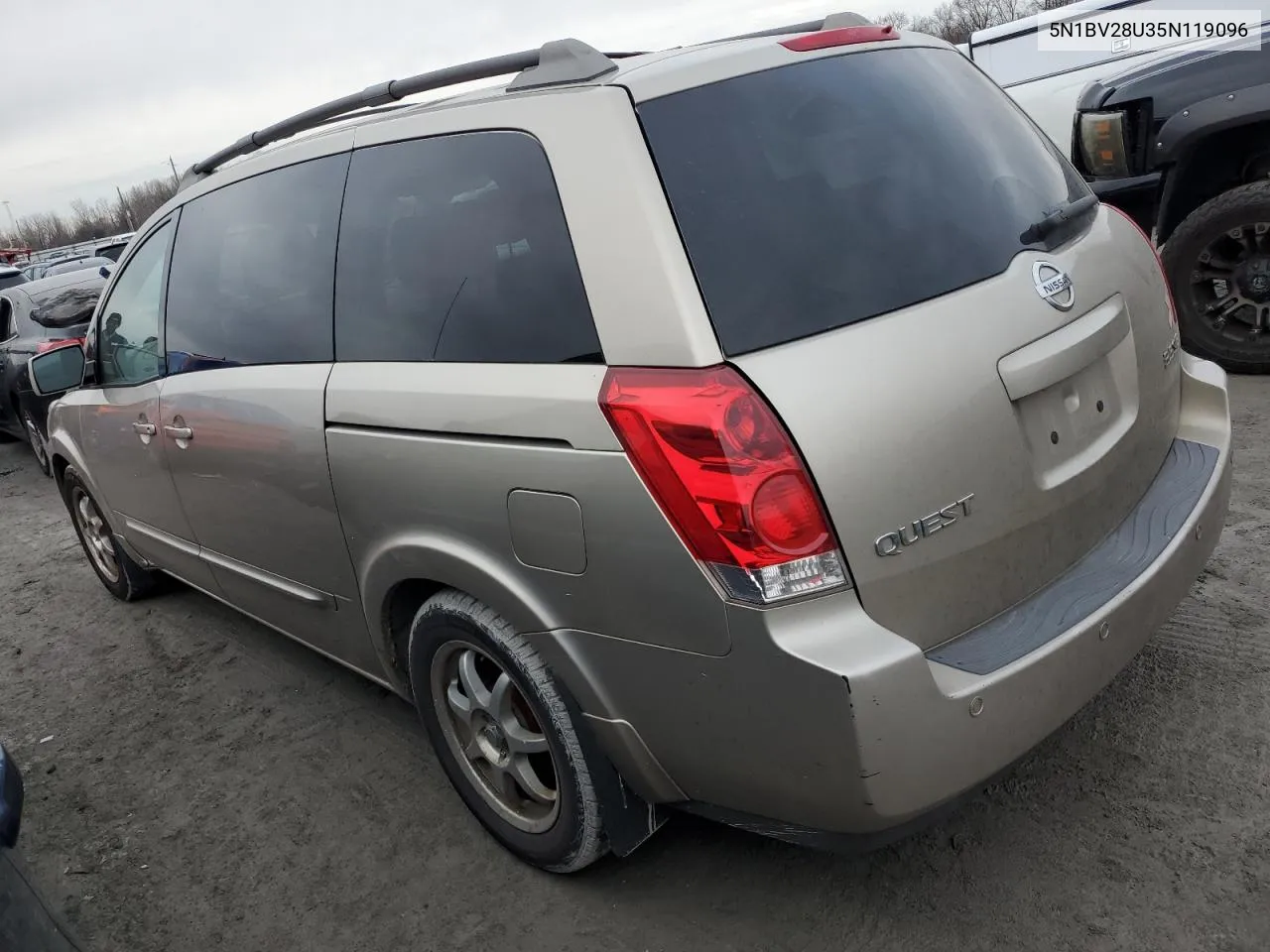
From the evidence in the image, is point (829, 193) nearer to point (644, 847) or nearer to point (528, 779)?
point (528, 779)

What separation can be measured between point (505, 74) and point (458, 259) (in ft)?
1.55

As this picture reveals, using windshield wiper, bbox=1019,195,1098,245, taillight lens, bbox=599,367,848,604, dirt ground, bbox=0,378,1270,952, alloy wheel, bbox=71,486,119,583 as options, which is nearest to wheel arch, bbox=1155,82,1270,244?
dirt ground, bbox=0,378,1270,952

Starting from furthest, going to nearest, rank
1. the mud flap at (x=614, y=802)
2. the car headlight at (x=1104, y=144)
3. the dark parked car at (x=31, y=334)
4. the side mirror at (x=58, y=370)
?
the dark parked car at (x=31, y=334)
the car headlight at (x=1104, y=144)
the side mirror at (x=58, y=370)
the mud flap at (x=614, y=802)

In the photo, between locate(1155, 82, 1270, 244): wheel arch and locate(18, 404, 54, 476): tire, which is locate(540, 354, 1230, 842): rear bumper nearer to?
locate(1155, 82, 1270, 244): wheel arch

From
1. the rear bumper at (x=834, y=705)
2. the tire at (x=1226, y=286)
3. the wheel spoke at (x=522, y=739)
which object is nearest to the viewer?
the rear bumper at (x=834, y=705)

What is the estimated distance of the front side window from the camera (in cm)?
383

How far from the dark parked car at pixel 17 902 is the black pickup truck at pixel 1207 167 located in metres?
5.20

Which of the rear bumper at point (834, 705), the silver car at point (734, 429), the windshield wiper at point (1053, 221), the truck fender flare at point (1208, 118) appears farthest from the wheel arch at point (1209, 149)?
the rear bumper at point (834, 705)

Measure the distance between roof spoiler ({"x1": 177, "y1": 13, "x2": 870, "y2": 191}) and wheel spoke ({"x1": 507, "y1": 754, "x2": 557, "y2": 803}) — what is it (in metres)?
1.61

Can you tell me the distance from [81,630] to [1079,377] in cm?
455

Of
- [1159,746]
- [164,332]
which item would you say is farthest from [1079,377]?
[164,332]

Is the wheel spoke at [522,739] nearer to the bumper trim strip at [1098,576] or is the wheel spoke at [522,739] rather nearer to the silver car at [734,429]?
the silver car at [734,429]

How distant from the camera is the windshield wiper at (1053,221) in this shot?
7.69 feet

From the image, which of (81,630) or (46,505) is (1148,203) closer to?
(81,630)
